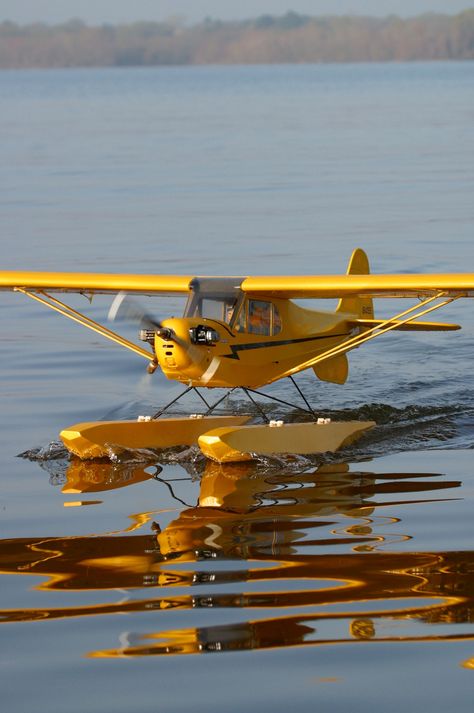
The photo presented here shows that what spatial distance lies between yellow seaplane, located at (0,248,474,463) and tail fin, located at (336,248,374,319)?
0.92 meters

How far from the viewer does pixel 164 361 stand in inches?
467

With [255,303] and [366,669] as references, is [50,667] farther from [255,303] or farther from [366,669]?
[255,303]

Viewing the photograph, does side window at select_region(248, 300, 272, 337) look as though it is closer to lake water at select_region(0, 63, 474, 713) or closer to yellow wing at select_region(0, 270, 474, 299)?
yellow wing at select_region(0, 270, 474, 299)

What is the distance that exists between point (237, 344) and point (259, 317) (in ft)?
1.89

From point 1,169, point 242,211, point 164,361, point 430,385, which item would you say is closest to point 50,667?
point 164,361

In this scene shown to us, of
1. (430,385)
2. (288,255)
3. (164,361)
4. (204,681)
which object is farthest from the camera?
(288,255)

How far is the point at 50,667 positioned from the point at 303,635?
1.42 meters

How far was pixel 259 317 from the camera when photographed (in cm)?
1306

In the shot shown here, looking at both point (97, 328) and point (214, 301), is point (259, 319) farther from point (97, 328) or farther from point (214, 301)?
point (97, 328)

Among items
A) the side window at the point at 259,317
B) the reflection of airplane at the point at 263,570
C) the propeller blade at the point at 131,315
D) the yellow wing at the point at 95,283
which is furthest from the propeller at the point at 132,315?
the reflection of airplane at the point at 263,570

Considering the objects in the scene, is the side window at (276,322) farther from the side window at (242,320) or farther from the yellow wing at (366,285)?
the side window at (242,320)

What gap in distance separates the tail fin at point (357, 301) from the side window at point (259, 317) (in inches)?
68.2

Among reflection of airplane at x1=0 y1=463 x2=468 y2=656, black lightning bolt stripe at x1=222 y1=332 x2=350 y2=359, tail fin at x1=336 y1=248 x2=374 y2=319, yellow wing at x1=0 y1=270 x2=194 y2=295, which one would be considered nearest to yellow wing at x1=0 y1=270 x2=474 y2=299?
yellow wing at x1=0 y1=270 x2=194 y2=295

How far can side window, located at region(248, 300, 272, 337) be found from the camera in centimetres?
1292
